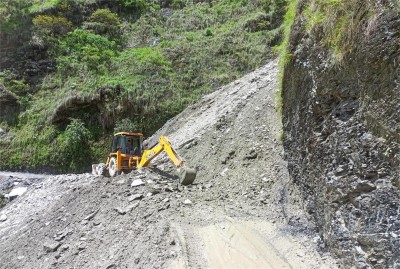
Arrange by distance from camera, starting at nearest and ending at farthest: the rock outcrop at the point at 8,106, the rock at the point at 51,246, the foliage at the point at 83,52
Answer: the rock at the point at 51,246
the rock outcrop at the point at 8,106
the foliage at the point at 83,52

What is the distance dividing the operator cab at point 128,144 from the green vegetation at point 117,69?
8.10 m

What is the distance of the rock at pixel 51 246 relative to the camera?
→ 769cm

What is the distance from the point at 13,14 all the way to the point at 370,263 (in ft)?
109

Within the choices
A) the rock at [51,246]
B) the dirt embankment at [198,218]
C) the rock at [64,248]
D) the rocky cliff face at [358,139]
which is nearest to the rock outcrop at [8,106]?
the dirt embankment at [198,218]

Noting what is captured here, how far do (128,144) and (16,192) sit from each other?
6.89 meters

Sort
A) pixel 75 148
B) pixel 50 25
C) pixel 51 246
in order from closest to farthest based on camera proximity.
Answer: pixel 51 246 < pixel 75 148 < pixel 50 25

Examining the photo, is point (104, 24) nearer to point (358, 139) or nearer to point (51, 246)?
point (51, 246)

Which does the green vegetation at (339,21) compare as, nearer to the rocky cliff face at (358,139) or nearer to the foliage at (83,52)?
the rocky cliff face at (358,139)

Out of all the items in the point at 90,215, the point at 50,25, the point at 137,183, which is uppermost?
the point at 50,25

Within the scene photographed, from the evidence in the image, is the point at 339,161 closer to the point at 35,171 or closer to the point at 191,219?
the point at 191,219

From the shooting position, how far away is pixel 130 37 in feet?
97.3

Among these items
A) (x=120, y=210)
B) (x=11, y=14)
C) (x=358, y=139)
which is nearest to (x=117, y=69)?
(x=11, y=14)

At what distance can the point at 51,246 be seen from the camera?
25.5ft

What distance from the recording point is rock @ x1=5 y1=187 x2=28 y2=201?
15.4 metres
